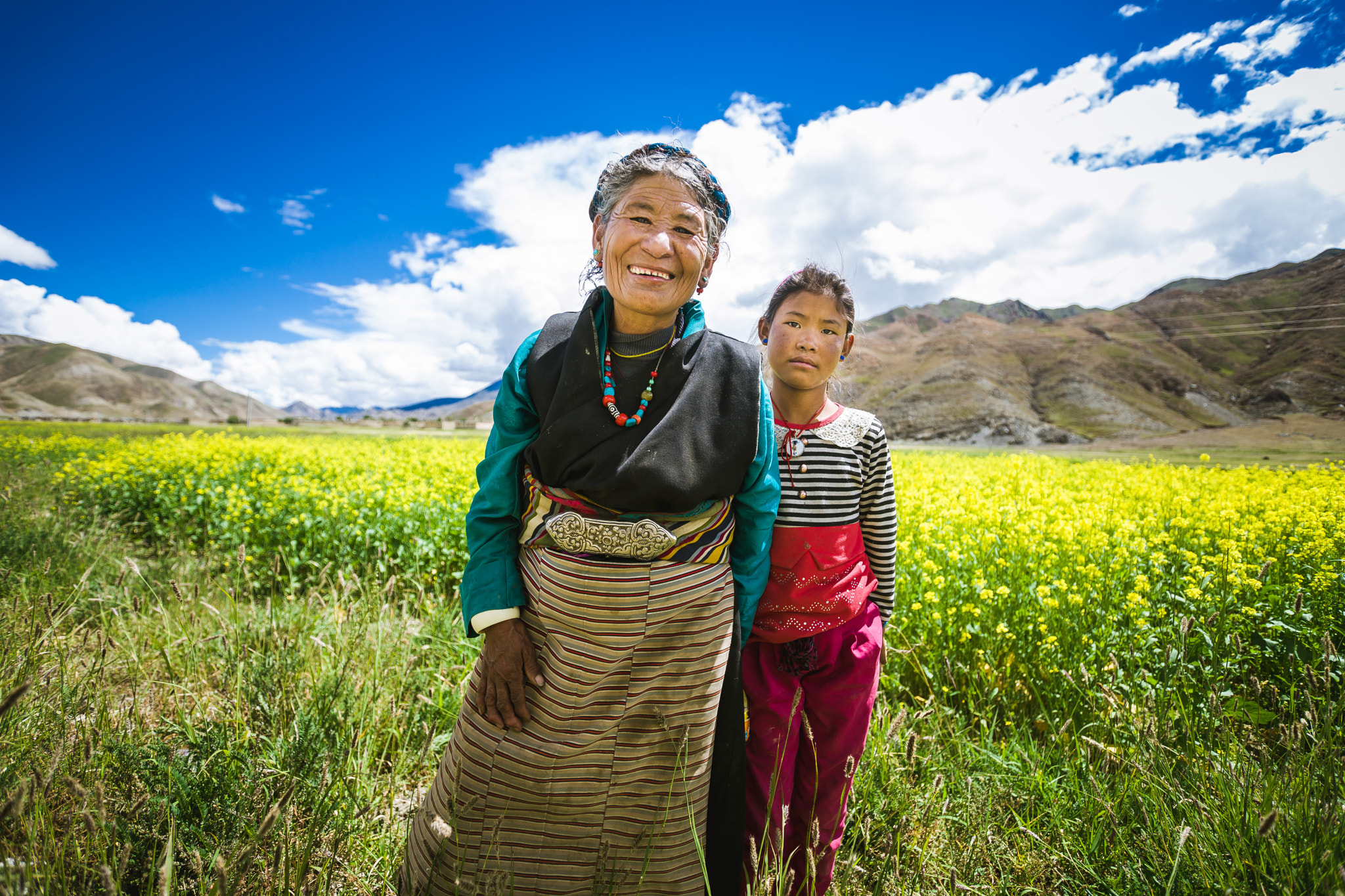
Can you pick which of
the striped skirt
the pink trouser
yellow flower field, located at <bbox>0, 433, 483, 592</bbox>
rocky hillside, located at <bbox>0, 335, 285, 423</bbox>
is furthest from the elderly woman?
rocky hillside, located at <bbox>0, 335, 285, 423</bbox>

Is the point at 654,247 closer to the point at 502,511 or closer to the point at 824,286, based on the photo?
the point at 824,286

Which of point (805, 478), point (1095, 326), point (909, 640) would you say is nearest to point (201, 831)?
point (805, 478)

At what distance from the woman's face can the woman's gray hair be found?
2 cm

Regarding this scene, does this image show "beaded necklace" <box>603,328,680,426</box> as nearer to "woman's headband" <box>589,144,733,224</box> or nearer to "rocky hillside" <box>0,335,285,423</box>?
"woman's headband" <box>589,144,733,224</box>

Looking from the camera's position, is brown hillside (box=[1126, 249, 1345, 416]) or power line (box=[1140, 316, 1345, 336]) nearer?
power line (box=[1140, 316, 1345, 336])

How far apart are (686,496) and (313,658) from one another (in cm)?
244

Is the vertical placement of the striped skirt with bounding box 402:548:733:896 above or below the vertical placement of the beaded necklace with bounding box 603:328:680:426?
below

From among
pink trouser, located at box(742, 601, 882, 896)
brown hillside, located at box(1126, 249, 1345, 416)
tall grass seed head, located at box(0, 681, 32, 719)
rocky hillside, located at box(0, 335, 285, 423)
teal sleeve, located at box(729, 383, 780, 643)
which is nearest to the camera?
tall grass seed head, located at box(0, 681, 32, 719)

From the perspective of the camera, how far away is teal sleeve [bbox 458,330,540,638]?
1491mm

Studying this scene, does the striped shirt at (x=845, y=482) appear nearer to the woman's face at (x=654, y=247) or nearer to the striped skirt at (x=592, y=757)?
the striped skirt at (x=592, y=757)

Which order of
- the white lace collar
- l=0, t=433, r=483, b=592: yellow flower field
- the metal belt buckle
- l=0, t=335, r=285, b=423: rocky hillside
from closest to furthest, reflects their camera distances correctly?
the metal belt buckle
the white lace collar
l=0, t=433, r=483, b=592: yellow flower field
l=0, t=335, r=285, b=423: rocky hillside

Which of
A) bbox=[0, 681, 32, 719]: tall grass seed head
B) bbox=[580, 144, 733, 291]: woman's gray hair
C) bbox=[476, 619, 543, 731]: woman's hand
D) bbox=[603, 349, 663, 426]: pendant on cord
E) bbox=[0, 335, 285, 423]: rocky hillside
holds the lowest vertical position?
bbox=[476, 619, 543, 731]: woman's hand

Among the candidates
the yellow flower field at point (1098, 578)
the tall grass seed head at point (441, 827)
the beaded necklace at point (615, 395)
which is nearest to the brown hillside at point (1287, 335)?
the yellow flower field at point (1098, 578)

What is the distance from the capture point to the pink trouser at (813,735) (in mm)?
1705
